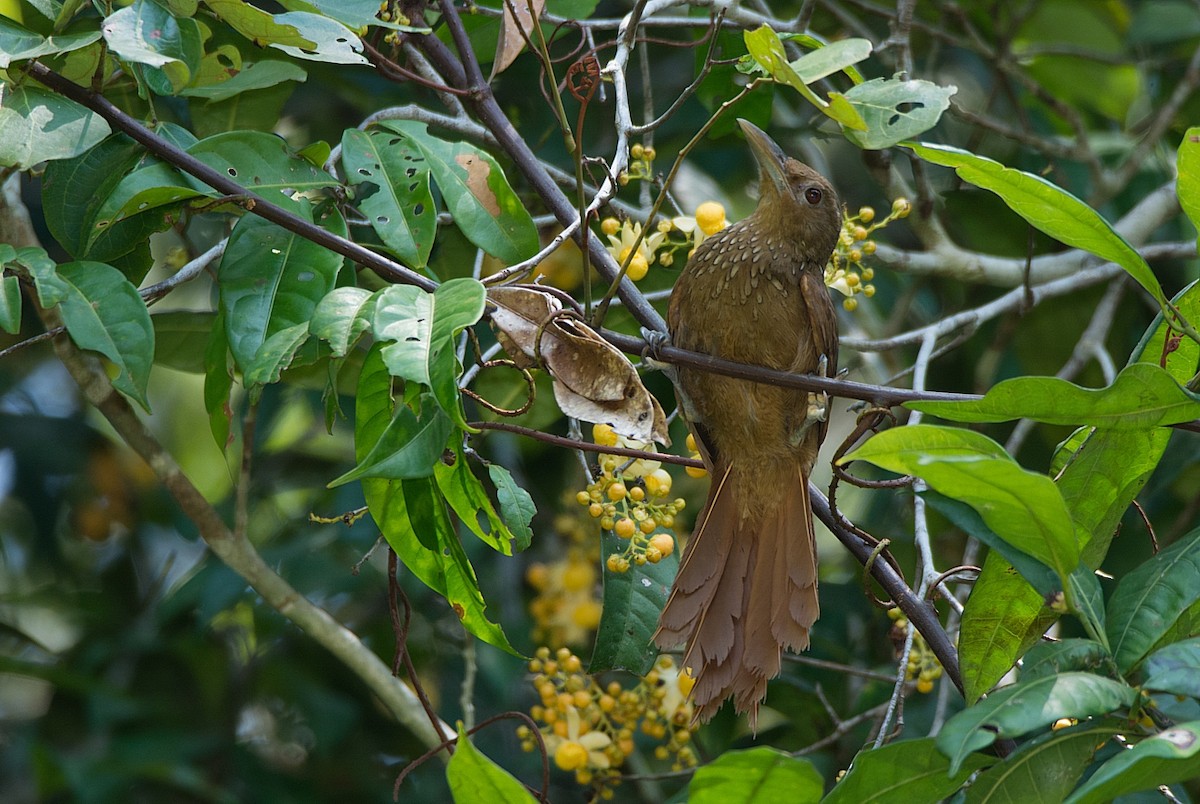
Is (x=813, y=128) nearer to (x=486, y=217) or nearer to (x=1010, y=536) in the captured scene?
(x=486, y=217)

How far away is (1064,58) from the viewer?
15.2ft

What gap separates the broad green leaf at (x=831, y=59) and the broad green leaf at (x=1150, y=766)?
43.9 inches

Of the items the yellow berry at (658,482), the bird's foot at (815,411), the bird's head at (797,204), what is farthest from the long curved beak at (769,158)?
the yellow berry at (658,482)

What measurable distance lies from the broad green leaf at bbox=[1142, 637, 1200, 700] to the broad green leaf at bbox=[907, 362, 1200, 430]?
33cm

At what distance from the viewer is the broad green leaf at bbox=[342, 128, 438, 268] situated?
2129mm

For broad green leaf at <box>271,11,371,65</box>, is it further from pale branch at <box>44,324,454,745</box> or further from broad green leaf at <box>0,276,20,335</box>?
pale branch at <box>44,324,454,745</box>

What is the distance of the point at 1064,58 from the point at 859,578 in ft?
7.80

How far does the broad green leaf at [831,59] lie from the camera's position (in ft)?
6.47

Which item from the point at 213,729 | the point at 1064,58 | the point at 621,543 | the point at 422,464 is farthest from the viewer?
the point at 1064,58

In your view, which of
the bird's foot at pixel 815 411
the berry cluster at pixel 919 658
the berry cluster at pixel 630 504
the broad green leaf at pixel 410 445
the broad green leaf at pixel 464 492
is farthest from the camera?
the bird's foot at pixel 815 411

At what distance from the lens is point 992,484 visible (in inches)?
65.5

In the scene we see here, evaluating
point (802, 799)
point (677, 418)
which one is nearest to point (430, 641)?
point (677, 418)

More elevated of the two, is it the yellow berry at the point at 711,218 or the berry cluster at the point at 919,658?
the yellow berry at the point at 711,218

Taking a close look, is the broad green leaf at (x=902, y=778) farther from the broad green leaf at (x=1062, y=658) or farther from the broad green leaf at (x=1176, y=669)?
the broad green leaf at (x=1176, y=669)
